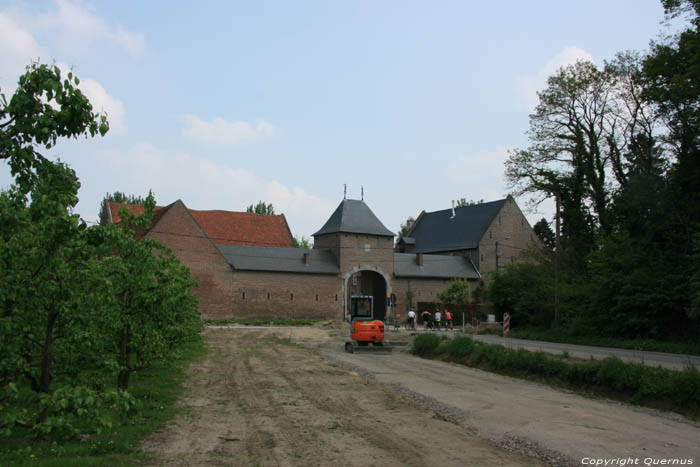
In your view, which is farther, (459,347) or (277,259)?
(277,259)

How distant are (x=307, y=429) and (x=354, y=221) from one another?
42537mm

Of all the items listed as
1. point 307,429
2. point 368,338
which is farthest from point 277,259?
point 307,429

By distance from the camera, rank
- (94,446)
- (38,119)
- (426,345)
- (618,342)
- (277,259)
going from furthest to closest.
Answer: (277,259)
(618,342)
(426,345)
(94,446)
(38,119)

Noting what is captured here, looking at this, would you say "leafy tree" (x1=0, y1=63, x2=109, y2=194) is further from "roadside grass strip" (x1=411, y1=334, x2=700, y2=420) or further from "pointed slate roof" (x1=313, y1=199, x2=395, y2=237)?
"pointed slate roof" (x1=313, y1=199, x2=395, y2=237)

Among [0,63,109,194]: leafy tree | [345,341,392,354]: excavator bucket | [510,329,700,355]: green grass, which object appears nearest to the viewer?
[0,63,109,194]: leafy tree

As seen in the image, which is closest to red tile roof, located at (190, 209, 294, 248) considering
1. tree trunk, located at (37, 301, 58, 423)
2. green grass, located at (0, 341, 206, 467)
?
green grass, located at (0, 341, 206, 467)

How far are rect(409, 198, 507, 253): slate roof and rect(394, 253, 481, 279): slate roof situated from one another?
2741 mm

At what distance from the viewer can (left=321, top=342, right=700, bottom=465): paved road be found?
28.2 feet

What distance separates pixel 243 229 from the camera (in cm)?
6062

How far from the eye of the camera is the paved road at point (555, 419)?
28.2 ft

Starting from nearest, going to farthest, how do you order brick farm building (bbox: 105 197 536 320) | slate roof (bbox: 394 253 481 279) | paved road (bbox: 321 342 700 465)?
paved road (bbox: 321 342 700 465) → brick farm building (bbox: 105 197 536 320) → slate roof (bbox: 394 253 481 279)

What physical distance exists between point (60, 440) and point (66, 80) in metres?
5.06

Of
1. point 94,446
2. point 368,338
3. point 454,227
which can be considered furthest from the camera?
point 454,227

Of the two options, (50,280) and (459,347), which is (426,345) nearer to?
(459,347)
